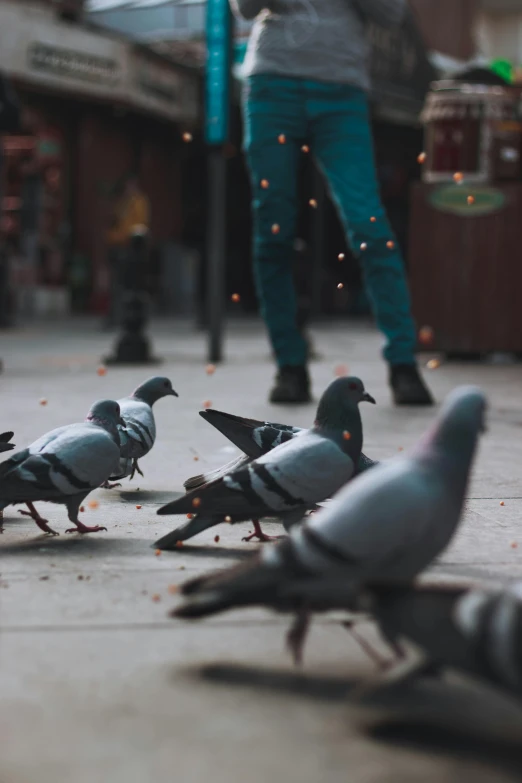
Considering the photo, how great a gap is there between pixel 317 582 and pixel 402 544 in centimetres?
16

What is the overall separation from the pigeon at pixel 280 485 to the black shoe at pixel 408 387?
3086mm

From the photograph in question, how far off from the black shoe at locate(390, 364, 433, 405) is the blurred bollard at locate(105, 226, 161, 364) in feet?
12.2

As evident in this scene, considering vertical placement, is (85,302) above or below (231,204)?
below

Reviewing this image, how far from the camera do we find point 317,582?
1.94 meters

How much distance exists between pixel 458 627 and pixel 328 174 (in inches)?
165

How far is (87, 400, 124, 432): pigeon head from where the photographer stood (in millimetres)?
3332

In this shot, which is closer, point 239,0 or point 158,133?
point 239,0

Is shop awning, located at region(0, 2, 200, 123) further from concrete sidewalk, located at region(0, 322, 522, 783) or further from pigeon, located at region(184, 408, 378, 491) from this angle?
concrete sidewalk, located at region(0, 322, 522, 783)

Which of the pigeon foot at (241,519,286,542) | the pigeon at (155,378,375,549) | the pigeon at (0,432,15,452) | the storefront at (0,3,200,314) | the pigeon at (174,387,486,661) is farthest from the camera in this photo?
the storefront at (0,3,200,314)

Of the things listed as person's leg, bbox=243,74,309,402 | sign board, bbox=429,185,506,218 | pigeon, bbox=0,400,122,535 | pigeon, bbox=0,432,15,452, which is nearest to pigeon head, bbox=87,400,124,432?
pigeon, bbox=0,400,122,535

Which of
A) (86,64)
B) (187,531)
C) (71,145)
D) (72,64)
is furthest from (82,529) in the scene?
(71,145)

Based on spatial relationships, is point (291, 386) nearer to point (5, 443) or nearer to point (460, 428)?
point (5, 443)

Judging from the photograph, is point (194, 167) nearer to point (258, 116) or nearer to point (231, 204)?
point (231, 204)

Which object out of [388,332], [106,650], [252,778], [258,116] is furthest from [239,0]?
[252,778]
